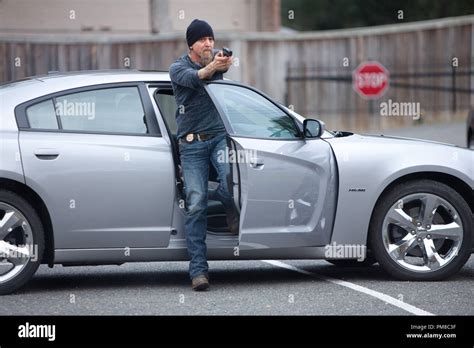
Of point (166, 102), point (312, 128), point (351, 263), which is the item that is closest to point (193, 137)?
point (312, 128)

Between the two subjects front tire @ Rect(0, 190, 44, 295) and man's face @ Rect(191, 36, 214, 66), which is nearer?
front tire @ Rect(0, 190, 44, 295)

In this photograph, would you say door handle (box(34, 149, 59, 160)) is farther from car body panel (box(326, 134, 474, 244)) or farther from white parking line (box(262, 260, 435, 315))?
white parking line (box(262, 260, 435, 315))

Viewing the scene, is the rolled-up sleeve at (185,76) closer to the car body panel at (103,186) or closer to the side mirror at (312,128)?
the car body panel at (103,186)

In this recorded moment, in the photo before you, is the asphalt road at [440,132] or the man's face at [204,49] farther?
the asphalt road at [440,132]

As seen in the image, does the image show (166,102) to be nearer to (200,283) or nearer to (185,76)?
(185,76)

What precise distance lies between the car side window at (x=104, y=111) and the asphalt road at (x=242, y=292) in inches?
47.4

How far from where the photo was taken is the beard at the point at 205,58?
8195 millimetres

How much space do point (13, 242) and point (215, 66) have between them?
6.20 ft

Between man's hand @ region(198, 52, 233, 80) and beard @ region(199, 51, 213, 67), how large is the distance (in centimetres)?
30

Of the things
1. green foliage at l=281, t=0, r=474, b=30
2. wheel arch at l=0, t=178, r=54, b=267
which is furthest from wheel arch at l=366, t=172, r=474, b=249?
green foliage at l=281, t=0, r=474, b=30

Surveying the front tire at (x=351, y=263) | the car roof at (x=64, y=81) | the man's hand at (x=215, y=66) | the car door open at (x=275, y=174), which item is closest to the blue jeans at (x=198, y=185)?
the car door open at (x=275, y=174)

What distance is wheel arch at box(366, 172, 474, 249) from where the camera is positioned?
8484mm
